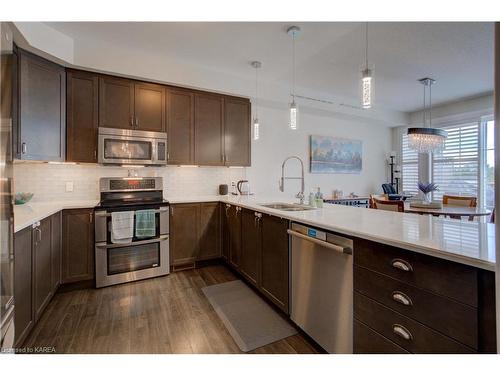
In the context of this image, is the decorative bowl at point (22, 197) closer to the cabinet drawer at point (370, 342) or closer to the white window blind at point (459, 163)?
the cabinet drawer at point (370, 342)

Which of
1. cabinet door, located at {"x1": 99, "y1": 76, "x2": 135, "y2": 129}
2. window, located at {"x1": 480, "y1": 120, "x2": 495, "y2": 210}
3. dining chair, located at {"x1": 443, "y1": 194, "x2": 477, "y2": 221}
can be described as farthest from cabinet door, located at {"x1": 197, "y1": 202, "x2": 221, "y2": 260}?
window, located at {"x1": 480, "y1": 120, "x2": 495, "y2": 210}

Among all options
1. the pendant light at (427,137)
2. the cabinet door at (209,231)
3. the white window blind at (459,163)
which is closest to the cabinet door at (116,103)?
the cabinet door at (209,231)

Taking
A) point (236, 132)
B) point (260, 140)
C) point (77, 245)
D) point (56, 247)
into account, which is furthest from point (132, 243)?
point (260, 140)

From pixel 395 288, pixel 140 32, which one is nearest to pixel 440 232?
pixel 395 288

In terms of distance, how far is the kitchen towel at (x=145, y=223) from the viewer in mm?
2793

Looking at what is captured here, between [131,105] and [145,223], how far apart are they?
1475mm

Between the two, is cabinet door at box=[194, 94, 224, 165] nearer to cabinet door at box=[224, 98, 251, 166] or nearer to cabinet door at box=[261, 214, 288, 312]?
cabinet door at box=[224, 98, 251, 166]

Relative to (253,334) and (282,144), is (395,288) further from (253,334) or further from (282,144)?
(282,144)

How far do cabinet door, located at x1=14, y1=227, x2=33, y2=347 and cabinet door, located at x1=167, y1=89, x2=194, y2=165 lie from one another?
1.78 metres

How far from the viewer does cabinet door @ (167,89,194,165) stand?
10.6 ft

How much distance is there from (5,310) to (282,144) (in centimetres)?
409

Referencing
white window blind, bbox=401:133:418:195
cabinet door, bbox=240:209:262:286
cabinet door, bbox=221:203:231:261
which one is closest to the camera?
cabinet door, bbox=240:209:262:286

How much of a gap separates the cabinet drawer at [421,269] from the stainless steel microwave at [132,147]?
260 centimetres

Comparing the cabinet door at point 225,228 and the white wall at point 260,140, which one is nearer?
the white wall at point 260,140
